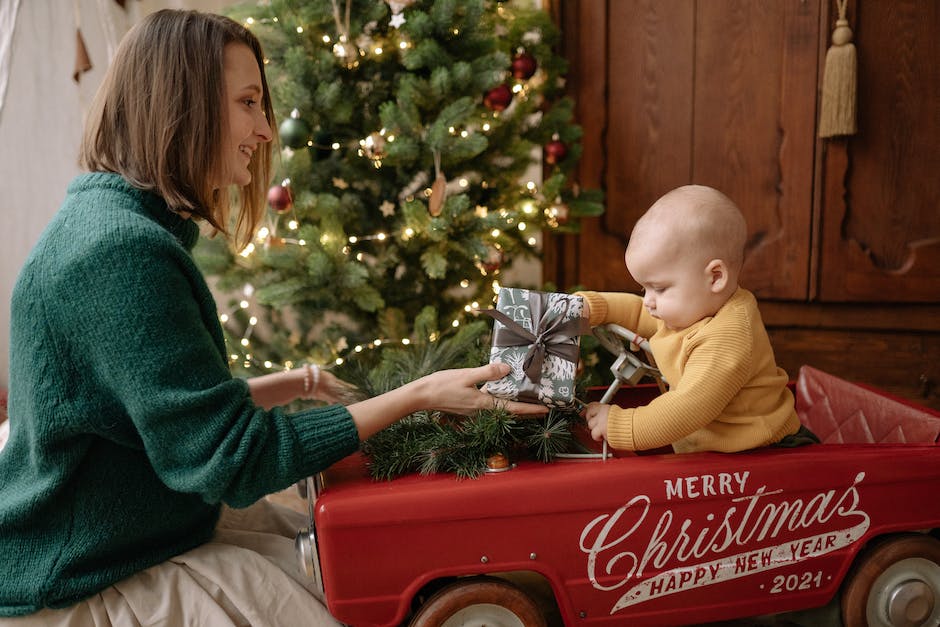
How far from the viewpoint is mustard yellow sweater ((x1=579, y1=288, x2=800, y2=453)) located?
1.15 metres

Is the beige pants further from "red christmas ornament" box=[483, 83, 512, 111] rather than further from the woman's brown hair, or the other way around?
"red christmas ornament" box=[483, 83, 512, 111]

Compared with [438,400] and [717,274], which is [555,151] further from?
[438,400]

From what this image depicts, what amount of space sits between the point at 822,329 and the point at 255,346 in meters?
1.67

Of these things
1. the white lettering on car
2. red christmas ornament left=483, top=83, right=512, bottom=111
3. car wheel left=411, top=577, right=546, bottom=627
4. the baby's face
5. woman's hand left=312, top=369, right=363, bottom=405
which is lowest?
car wheel left=411, top=577, right=546, bottom=627

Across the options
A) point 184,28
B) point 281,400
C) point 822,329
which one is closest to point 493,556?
point 281,400

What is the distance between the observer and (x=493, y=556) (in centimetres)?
111

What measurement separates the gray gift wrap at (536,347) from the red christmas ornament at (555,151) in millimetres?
1104

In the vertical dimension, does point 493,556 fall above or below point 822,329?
above

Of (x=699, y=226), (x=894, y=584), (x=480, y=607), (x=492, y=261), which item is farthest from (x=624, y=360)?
(x=492, y=261)

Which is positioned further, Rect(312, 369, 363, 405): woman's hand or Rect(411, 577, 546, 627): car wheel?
Rect(312, 369, 363, 405): woman's hand

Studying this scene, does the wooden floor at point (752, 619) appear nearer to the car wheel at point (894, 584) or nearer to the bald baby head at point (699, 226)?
the car wheel at point (894, 584)

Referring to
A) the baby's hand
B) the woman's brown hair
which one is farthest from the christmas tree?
the woman's brown hair

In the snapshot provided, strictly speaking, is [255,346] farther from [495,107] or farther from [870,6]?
[870,6]

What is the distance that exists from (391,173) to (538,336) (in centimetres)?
109
